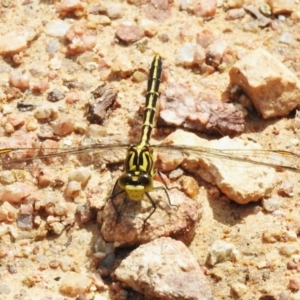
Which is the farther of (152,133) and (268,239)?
(152,133)

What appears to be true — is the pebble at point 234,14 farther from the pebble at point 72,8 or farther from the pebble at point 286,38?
the pebble at point 72,8

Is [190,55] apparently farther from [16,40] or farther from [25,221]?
[25,221]

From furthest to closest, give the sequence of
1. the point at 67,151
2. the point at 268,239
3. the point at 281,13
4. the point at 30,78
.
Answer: the point at 281,13, the point at 30,78, the point at 67,151, the point at 268,239

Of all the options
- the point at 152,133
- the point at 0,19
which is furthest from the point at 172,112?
the point at 0,19

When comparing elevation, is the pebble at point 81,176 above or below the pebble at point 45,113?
below

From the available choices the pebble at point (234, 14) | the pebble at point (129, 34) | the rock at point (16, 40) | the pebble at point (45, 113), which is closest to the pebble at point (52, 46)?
the rock at point (16, 40)

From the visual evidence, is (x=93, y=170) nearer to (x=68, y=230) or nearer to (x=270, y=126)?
(x=68, y=230)

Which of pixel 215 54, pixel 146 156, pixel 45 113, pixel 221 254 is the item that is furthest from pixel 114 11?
pixel 221 254
